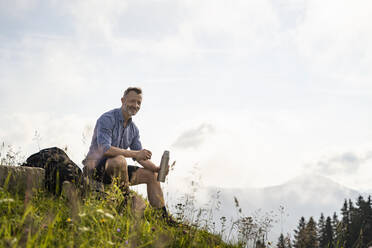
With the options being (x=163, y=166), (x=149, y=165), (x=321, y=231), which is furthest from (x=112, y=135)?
(x=321, y=231)

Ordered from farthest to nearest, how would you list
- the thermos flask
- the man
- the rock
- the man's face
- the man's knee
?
1. the man's face
2. the thermos flask
3. the man
4. the man's knee
5. the rock

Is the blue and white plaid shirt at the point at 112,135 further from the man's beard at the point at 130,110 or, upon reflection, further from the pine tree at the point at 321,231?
the pine tree at the point at 321,231

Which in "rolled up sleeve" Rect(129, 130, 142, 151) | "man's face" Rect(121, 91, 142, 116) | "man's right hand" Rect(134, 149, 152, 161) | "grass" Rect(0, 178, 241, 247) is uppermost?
"man's face" Rect(121, 91, 142, 116)

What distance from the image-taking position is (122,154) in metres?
5.21

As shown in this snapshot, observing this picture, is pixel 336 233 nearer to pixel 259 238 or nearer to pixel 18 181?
pixel 259 238

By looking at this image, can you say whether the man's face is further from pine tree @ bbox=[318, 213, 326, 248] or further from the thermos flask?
pine tree @ bbox=[318, 213, 326, 248]

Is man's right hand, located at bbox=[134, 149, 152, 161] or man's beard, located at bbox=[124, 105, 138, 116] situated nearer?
man's right hand, located at bbox=[134, 149, 152, 161]

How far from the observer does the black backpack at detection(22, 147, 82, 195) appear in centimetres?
522

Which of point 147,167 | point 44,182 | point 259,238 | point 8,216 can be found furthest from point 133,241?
point 44,182

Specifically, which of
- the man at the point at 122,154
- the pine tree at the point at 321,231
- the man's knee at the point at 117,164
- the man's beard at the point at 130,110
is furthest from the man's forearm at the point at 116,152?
the pine tree at the point at 321,231

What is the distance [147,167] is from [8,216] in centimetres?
252

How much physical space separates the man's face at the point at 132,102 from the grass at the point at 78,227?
1644 mm

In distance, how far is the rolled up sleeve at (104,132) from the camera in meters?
5.26

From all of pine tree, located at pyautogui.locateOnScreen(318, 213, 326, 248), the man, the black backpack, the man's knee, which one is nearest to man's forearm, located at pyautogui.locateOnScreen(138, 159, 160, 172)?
the man
